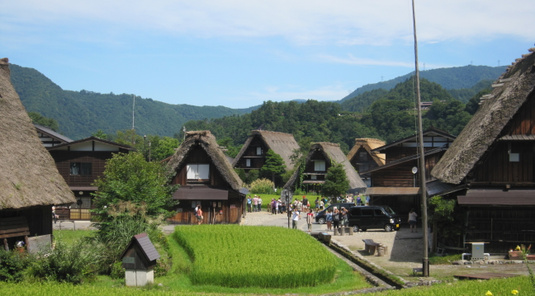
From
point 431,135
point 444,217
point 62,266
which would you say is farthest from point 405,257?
point 431,135

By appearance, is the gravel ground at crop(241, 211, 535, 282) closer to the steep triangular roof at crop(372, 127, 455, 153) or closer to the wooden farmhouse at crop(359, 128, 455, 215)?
the wooden farmhouse at crop(359, 128, 455, 215)

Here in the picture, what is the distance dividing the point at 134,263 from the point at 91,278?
1.76m

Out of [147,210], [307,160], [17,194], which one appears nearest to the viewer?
[17,194]

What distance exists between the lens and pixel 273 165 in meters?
69.2

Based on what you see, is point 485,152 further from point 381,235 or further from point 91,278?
point 91,278

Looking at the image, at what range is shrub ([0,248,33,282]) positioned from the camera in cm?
1953

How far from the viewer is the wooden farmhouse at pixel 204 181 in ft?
131

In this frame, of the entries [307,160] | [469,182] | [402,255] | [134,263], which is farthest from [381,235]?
[307,160]

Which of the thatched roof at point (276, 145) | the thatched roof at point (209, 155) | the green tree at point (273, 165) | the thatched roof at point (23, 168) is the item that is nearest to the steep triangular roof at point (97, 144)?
the thatched roof at point (209, 155)

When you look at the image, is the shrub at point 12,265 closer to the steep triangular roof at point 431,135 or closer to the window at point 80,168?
the window at point 80,168

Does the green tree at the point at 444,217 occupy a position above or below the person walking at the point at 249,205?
above

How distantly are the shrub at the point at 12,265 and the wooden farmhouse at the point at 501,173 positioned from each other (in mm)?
16220

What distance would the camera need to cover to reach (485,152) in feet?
77.6

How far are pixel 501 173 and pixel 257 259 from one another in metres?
10.9
